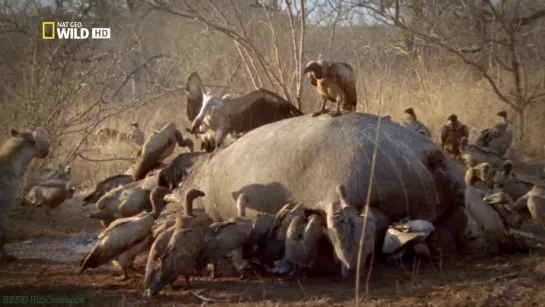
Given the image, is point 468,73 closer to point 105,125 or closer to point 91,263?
point 105,125

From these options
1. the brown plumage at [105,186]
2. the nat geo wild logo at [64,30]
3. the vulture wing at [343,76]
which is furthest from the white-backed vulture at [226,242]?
the nat geo wild logo at [64,30]

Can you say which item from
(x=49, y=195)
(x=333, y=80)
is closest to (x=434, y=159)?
(x=333, y=80)

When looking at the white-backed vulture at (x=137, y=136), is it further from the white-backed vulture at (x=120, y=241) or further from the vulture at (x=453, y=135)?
the white-backed vulture at (x=120, y=241)

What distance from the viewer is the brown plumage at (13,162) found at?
6984 mm

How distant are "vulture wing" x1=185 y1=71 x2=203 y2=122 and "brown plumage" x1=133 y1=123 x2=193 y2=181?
2.16 ft

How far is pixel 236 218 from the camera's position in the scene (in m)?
6.02

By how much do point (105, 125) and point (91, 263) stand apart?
9.84 metres

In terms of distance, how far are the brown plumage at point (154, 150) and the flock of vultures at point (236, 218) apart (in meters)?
0.01

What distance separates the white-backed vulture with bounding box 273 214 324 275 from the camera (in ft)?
18.2

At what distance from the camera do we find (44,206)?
9328 millimetres

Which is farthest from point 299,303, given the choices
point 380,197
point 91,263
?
point 91,263

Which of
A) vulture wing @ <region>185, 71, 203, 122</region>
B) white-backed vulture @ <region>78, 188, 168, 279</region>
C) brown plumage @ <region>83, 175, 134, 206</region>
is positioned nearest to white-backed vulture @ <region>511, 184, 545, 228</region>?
white-backed vulture @ <region>78, 188, 168, 279</region>

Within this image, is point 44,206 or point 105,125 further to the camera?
point 105,125

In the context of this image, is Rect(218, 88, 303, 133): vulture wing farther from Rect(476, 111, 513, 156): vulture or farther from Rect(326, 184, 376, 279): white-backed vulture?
Rect(476, 111, 513, 156): vulture
